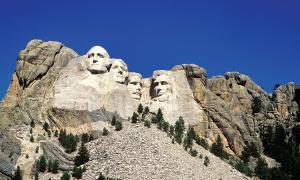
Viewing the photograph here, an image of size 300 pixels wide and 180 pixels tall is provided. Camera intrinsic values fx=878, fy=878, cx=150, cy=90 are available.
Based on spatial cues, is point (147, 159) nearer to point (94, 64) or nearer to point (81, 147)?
point (81, 147)

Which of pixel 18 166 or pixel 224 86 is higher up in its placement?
pixel 224 86

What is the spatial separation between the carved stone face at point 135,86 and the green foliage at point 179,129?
4915 mm

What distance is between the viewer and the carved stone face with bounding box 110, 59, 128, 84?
268ft

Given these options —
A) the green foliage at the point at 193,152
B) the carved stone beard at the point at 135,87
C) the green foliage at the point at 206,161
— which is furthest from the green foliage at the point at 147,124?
the carved stone beard at the point at 135,87

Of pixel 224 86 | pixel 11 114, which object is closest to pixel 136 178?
pixel 11 114

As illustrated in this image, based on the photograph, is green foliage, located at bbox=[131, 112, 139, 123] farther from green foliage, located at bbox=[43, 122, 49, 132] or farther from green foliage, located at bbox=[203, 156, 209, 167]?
green foliage, located at bbox=[203, 156, 209, 167]

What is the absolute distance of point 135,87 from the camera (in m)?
84.3

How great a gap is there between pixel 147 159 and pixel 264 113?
22.2m

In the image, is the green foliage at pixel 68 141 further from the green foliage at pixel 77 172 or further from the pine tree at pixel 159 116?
the pine tree at pixel 159 116

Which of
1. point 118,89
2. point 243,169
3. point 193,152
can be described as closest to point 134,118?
point 118,89

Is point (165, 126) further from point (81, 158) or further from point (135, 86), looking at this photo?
point (81, 158)

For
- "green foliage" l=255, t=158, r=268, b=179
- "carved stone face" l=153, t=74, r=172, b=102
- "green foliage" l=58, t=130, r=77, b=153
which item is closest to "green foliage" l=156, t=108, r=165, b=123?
"carved stone face" l=153, t=74, r=172, b=102

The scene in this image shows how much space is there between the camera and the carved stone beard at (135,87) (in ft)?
275

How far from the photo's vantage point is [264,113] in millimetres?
87688
